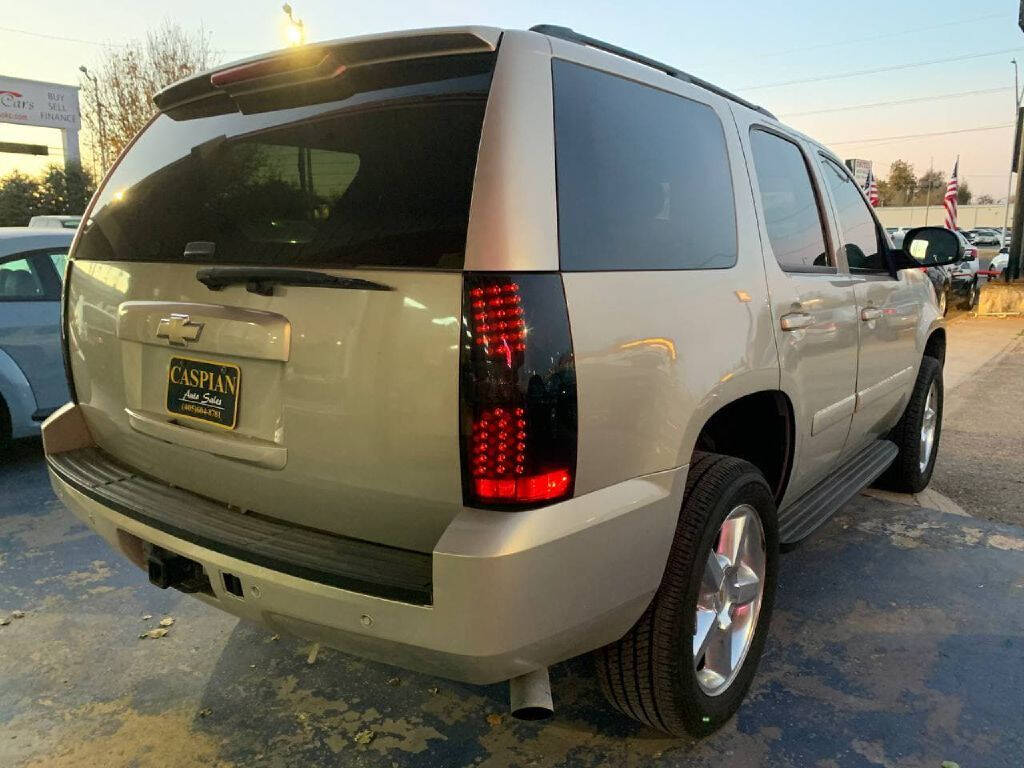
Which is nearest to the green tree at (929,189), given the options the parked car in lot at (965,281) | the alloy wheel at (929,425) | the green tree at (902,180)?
the green tree at (902,180)

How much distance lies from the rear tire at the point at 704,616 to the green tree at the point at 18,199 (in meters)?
32.2

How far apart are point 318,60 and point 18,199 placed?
109ft

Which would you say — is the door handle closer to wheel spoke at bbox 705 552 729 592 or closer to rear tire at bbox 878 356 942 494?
wheel spoke at bbox 705 552 729 592

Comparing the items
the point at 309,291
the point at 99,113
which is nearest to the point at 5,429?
the point at 309,291

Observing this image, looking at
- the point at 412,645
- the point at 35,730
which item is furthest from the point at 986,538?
the point at 35,730

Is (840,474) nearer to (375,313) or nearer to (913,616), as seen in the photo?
(913,616)

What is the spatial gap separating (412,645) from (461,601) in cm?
19

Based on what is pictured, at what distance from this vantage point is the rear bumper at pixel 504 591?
168 centimetres

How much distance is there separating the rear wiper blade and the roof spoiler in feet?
1.78

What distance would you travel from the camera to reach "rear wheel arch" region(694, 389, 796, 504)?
2.67 meters

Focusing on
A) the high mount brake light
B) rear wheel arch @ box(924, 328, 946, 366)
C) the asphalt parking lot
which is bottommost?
the asphalt parking lot

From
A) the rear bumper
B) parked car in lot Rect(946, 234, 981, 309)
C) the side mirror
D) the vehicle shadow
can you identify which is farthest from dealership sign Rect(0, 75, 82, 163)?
the rear bumper

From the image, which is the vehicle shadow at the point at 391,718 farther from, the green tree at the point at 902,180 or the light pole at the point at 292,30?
the green tree at the point at 902,180

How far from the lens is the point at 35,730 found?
246cm
